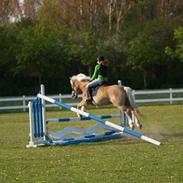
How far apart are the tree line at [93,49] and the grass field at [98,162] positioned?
1332 inches

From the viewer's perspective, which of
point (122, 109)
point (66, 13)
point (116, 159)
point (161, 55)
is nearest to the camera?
point (116, 159)

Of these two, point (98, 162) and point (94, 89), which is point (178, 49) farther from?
point (98, 162)

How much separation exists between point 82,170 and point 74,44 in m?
41.7

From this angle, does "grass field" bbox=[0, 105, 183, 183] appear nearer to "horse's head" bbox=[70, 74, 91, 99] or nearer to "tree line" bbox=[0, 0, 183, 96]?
"horse's head" bbox=[70, 74, 91, 99]

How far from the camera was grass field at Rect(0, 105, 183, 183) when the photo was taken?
29.7 ft

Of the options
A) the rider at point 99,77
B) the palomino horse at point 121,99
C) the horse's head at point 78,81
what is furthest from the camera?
the horse's head at point 78,81

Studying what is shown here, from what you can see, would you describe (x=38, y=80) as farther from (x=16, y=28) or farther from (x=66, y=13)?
(x=66, y=13)

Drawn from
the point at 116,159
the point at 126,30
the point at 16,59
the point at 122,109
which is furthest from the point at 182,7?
the point at 116,159

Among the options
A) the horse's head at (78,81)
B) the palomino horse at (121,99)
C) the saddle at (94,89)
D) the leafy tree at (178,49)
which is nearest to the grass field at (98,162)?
the palomino horse at (121,99)

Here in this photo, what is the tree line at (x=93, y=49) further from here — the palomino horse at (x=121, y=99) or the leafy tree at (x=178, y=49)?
the palomino horse at (x=121, y=99)

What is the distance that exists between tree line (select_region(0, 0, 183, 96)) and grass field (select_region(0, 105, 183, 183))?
33838 mm

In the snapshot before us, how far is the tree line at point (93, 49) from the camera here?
163 feet

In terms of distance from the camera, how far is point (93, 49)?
2016 inches

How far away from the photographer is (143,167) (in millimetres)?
9820
